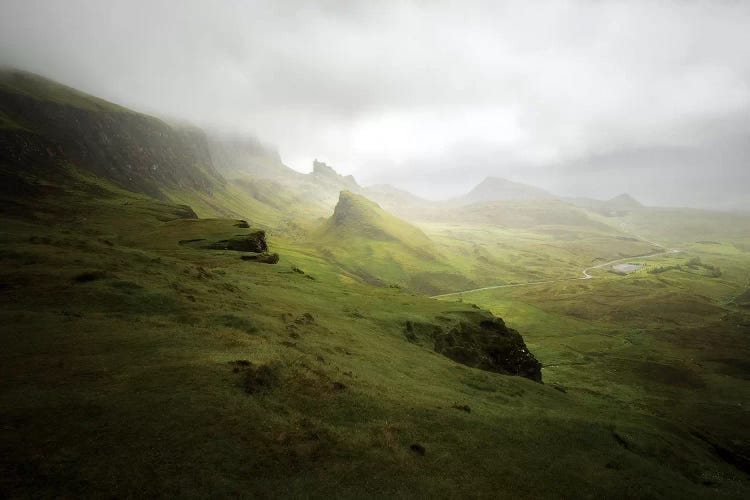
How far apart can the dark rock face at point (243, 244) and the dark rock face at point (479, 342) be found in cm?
5094

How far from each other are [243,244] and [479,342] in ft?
196

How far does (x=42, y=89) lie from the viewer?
198m

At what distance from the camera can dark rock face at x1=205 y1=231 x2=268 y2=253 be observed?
85.8 meters

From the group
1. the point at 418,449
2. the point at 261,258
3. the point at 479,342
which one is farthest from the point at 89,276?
the point at 479,342

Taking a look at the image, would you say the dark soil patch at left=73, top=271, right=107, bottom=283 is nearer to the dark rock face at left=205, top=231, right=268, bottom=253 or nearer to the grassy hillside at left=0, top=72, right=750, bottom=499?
the grassy hillside at left=0, top=72, right=750, bottom=499

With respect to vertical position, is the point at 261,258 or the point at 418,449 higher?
the point at 418,449

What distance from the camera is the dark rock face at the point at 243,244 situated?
85.8 meters

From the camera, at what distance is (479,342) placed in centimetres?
6003

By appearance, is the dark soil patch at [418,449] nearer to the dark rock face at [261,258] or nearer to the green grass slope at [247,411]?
the green grass slope at [247,411]

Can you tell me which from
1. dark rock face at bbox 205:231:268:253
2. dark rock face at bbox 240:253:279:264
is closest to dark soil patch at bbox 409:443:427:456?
dark rock face at bbox 240:253:279:264

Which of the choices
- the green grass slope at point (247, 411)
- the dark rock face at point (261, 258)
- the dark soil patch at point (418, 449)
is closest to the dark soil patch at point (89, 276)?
the green grass slope at point (247, 411)

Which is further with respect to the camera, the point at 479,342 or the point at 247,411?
the point at 479,342

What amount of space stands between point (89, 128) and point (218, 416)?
236710 mm

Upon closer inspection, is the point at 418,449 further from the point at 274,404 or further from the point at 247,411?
the point at 247,411
